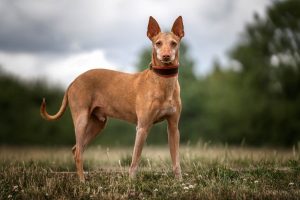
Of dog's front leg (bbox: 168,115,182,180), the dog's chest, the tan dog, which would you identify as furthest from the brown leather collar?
dog's front leg (bbox: 168,115,182,180)

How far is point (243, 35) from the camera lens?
2923 centimetres

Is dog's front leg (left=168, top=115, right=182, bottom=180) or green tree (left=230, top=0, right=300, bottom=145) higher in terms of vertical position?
green tree (left=230, top=0, right=300, bottom=145)

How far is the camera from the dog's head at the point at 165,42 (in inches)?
290

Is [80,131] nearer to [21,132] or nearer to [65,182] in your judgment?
[65,182]

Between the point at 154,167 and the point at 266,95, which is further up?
the point at 266,95

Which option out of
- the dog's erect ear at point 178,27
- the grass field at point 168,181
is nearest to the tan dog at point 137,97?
the dog's erect ear at point 178,27

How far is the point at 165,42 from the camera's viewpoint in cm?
746

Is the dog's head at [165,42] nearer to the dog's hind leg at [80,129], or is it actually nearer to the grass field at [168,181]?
the dog's hind leg at [80,129]

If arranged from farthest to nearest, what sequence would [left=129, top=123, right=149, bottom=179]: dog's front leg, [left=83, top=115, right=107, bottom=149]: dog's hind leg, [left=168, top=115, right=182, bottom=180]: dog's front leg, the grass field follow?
[left=83, top=115, right=107, bottom=149]: dog's hind leg, [left=168, top=115, right=182, bottom=180]: dog's front leg, [left=129, top=123, right=149, bottom=179]: dog's front leg, the grass field

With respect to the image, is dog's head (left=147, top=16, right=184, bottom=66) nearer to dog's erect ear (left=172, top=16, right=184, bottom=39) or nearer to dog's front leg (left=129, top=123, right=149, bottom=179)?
dog's erect ear (left=172, top=16, right=184, bottom=39)

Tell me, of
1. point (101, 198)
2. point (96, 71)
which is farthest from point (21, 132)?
point (101, 198)

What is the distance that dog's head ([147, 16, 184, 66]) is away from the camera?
738cm

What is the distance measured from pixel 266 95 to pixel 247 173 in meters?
20.0

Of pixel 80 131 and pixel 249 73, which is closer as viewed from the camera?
pixel 80 131
